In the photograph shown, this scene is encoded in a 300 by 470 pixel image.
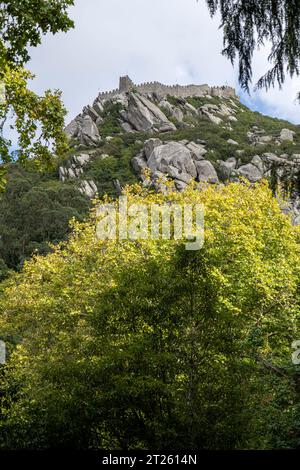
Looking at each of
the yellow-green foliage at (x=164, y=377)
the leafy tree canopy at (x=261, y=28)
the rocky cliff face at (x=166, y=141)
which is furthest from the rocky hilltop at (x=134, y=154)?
Result: the leafy tree canopy at (x=261, y=28)

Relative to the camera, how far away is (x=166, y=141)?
297 ft

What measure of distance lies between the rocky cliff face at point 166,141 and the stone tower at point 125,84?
26.7 inches

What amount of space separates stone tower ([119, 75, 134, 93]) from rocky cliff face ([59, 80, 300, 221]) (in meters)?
0.68

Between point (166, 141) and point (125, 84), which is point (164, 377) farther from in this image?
point (125, 84)

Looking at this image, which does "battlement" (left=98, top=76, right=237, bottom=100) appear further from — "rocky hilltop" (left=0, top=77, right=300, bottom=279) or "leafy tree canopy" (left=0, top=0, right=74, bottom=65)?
"leafy tree canopy" (left=0, top=0, right=74, bottom=65)

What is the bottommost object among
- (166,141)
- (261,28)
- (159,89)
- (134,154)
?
(261,28)

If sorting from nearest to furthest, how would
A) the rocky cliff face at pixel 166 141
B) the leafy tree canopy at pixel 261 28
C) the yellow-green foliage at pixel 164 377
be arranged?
the leafy tree canopy at pixel 261 28 < the yellow-green foliage at pixel 164 377 < the rocky cliff face at pixel 166 141

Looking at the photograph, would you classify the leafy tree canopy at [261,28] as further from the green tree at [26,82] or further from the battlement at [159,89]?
the battlement at [159,89]

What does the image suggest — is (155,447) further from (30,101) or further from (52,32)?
(52,32)

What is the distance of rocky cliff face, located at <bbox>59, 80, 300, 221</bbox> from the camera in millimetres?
74812

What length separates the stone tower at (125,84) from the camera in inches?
5162

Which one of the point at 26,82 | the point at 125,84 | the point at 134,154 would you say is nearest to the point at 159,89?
the point at 125,84

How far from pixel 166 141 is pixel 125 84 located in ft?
161

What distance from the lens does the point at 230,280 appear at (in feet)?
52.4
